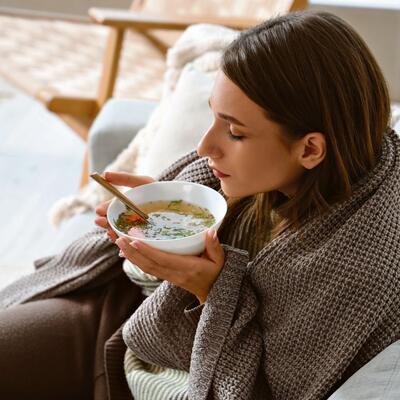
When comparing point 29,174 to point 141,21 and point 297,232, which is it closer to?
point 141,21

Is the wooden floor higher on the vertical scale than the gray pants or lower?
lower

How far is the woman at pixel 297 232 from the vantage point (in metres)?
1.03

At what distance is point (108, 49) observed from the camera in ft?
7.84

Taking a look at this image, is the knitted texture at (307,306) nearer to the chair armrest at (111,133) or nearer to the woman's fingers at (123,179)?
the woman's fingers at (123,179)

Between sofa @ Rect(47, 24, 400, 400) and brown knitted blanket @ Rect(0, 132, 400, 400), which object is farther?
sofa @ Rect(47, 24, 400, 400)

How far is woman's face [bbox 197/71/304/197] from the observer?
1.05m

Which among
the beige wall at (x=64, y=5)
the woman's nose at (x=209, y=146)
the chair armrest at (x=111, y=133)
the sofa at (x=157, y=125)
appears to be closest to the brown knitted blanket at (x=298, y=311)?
the woman's nose at (x=209, y=146)

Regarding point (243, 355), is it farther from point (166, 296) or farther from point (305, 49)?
point (305, 49)

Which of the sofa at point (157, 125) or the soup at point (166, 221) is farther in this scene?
the sofa at point (157, 125)

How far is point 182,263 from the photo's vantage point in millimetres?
1074

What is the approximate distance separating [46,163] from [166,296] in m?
1.91

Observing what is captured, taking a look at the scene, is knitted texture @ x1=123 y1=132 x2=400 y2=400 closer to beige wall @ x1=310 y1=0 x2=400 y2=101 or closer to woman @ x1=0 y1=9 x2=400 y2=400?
woman @ x1=0 y1=9 x2=400 y2=400

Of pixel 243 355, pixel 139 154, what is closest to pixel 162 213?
pixel 243 355

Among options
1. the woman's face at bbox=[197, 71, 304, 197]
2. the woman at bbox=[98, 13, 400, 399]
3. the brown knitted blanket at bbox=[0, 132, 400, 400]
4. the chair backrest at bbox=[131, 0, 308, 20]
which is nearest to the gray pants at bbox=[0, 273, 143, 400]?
the brown knitted blanket at bbox=[0, 132, 400, 400]
